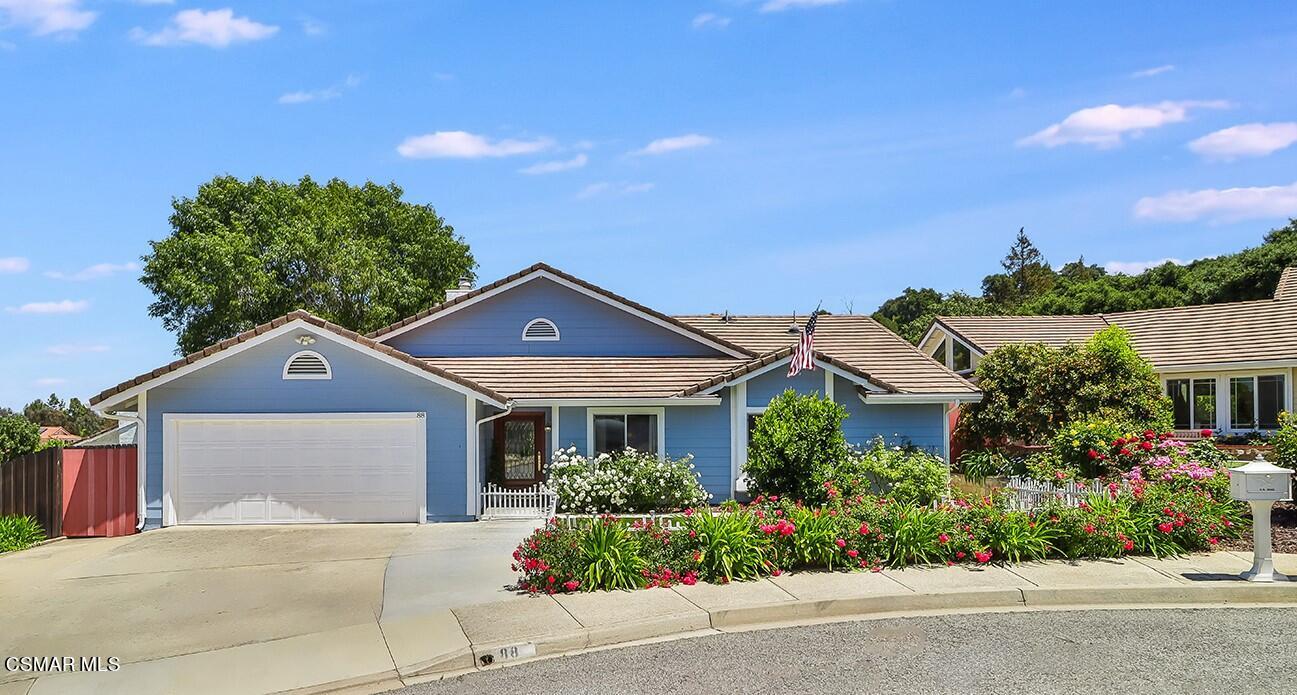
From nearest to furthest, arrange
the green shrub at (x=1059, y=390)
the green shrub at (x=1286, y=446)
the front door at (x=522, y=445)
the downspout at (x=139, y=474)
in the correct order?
the green shrub at (x=1286, y=446) → the downspout at (x=139, y=474) → the front door at (x=522, y=445) → the green shrub at (x=1059, y=390)

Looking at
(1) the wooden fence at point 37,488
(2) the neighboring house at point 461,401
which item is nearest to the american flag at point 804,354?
(2) the neighboring house at point 461,401

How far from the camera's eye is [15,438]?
24250mm

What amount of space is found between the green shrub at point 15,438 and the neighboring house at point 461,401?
920 centimetres

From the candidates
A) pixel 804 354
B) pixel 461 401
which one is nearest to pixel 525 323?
pixel 461 401

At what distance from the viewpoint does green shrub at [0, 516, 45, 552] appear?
1455 cm

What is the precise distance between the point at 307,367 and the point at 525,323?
5415mm

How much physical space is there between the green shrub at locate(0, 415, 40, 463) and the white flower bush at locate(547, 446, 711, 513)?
1548cm

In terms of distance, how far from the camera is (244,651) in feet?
28.4

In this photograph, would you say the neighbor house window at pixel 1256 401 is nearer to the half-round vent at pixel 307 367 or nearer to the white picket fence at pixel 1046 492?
the white picket fence at pixel 1046 492

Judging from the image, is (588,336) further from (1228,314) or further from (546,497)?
(1228,314)

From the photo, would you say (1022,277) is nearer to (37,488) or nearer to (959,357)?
(959,357)

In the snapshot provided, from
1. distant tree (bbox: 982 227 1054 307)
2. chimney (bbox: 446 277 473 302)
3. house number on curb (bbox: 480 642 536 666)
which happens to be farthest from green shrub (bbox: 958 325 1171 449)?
distant tree (bbox: 982 227 1054 307)

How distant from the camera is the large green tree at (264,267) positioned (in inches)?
1374

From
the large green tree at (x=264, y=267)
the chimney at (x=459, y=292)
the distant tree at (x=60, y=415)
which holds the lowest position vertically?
the distant tree at (x=60, y=415)
